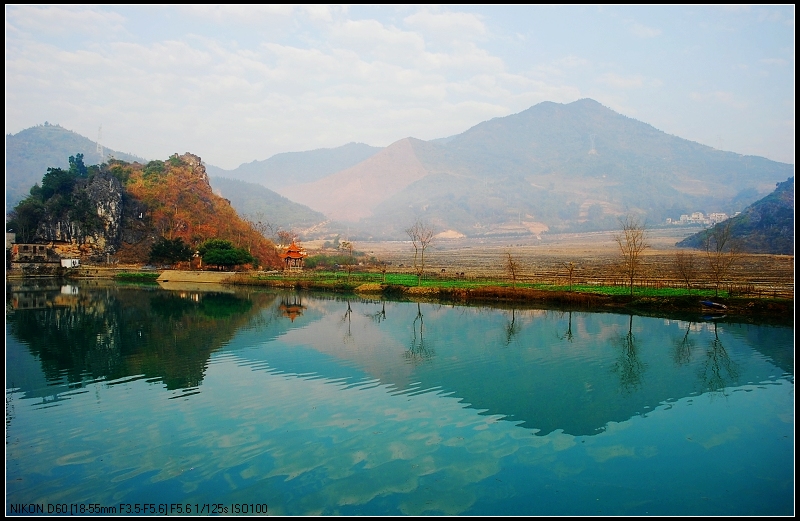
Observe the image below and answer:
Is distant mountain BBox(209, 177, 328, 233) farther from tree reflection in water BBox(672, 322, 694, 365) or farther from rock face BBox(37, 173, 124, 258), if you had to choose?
tree reflection in water BBox(672, 322, 694, 365)

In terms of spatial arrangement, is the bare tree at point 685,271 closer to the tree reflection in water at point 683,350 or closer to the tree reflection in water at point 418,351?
the tree reflection in water at point 683,350

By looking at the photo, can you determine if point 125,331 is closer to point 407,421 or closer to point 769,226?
point 407,421

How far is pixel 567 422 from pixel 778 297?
52.6 feet

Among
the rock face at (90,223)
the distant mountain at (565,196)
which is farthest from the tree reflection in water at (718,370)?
the distant mountain at (565,196)

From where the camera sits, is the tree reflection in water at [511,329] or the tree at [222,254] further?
the tree at [222,254]

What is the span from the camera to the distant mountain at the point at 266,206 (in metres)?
138

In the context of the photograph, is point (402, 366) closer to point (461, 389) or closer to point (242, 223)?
point (461, 389)

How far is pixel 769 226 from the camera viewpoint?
192 feet

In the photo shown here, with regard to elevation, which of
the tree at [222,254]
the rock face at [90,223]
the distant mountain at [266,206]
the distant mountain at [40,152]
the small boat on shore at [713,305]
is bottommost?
the small boat on shore at [713,305]

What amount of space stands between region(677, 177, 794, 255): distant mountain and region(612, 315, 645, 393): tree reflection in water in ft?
143

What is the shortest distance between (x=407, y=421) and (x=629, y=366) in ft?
21.2

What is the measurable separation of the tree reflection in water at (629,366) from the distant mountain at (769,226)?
43.6 meters

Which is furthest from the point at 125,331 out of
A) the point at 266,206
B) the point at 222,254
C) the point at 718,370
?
the point at 266,206

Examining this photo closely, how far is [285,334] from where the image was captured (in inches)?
659
